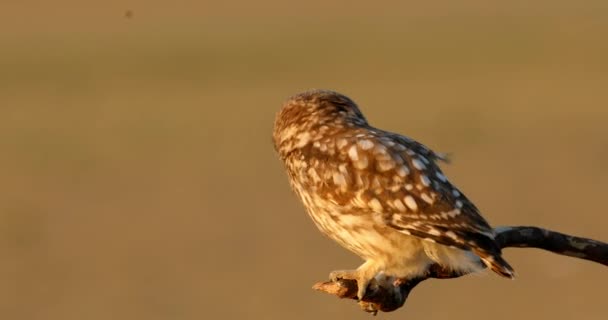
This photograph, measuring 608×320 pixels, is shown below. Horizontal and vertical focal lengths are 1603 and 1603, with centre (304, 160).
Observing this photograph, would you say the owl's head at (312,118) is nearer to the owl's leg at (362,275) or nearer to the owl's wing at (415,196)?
the owl's wing at (415,196)

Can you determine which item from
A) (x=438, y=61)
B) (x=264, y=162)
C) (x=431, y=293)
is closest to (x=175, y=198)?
(x=264, y=162)

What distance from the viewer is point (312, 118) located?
7.35 meters

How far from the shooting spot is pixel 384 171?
675 centimetres

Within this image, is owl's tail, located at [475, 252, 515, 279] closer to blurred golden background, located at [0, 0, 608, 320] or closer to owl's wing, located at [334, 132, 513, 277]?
owl's wing, located at [334, 132, 513, 277]

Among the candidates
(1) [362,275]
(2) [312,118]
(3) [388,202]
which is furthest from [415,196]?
(2) [312,118]

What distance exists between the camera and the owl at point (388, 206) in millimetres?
6492

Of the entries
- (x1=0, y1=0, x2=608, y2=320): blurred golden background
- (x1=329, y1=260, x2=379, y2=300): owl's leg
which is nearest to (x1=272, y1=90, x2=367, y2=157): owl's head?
(x1=329, y1=260, x2=379, y2=300): owl's leg

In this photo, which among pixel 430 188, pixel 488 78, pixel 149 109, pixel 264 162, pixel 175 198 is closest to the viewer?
pixel 430 188

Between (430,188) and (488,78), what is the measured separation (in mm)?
24812

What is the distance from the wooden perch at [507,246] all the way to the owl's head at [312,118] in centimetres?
91

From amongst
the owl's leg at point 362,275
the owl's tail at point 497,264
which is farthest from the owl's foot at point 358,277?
the owl's tail at point 497,264

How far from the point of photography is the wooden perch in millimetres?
6129

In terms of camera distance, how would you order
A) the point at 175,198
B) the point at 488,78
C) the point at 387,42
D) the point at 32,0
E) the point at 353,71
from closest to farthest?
the point at 175,198 < the point at 488,78 < the point at 353,71 < the point at 387,42 < the point at 32,0

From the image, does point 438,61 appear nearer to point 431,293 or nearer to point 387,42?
point 387,42
